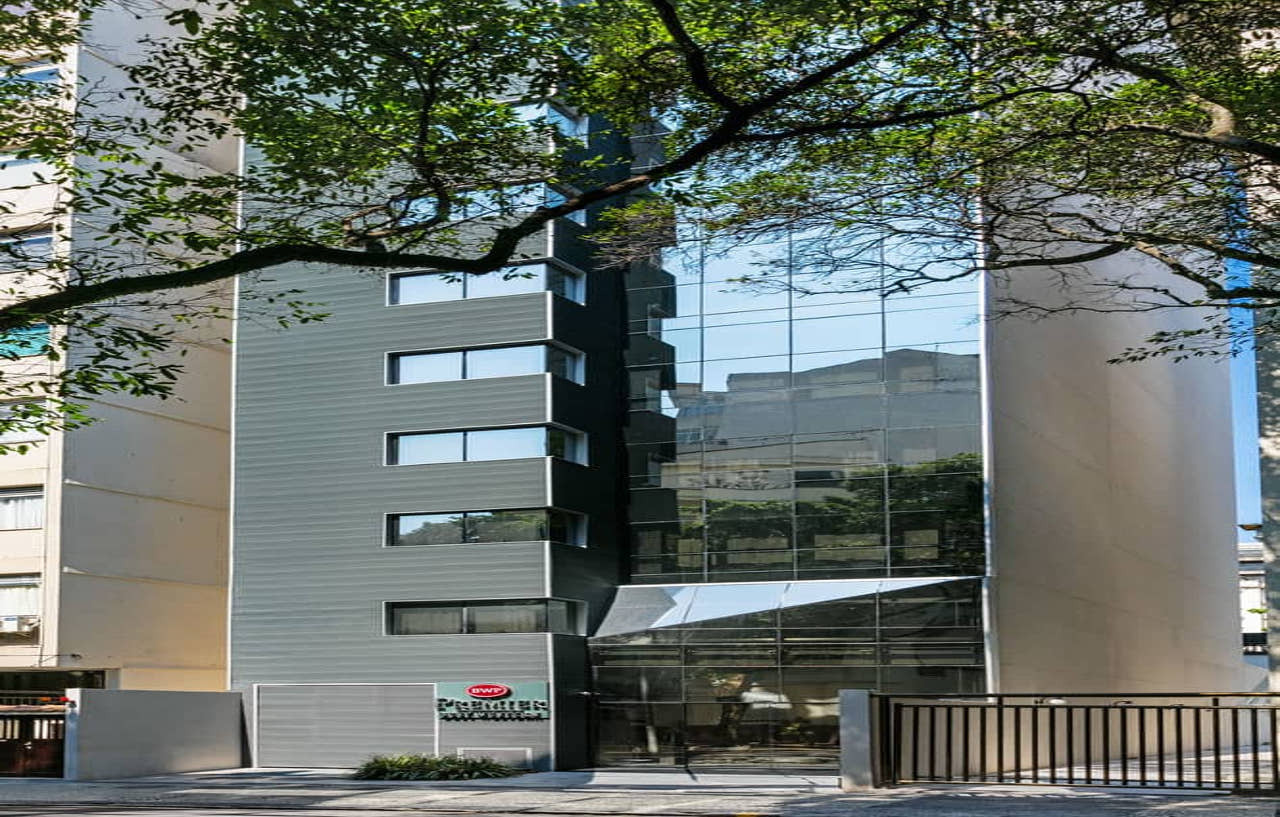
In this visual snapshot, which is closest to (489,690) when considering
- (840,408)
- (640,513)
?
(640,513)

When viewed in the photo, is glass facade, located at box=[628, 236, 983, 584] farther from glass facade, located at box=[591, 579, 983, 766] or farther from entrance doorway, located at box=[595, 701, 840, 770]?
entrance doorway, located at box=[595, 701, 840, 770]

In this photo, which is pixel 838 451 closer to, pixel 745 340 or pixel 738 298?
pixel 745 340

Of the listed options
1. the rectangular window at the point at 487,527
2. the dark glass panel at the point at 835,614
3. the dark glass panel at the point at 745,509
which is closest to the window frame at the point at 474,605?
the rectangular window at the point at 487,527

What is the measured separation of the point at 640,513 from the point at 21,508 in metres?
11.9

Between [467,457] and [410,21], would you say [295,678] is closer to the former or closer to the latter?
[467,457]

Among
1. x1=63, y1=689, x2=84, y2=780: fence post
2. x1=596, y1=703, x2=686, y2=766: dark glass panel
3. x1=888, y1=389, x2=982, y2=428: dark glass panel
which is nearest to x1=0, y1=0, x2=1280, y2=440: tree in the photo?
x1=63, y1=689, x2=84, y2=780: fence post

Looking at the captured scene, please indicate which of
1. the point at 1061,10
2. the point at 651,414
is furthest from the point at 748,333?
the point at 1061,10

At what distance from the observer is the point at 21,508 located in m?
29.7

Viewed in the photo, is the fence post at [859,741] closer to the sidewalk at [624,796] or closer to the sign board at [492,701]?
the sidewalk at [624,796]

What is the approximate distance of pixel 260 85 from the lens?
1279 centimetres

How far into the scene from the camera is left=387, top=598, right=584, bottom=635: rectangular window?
1094 inches

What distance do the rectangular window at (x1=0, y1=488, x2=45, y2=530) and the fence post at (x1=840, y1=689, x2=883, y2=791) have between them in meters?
19.4

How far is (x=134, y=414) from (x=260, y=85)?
1978 cm

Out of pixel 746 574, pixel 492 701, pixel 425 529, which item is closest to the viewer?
pixel 492 701
